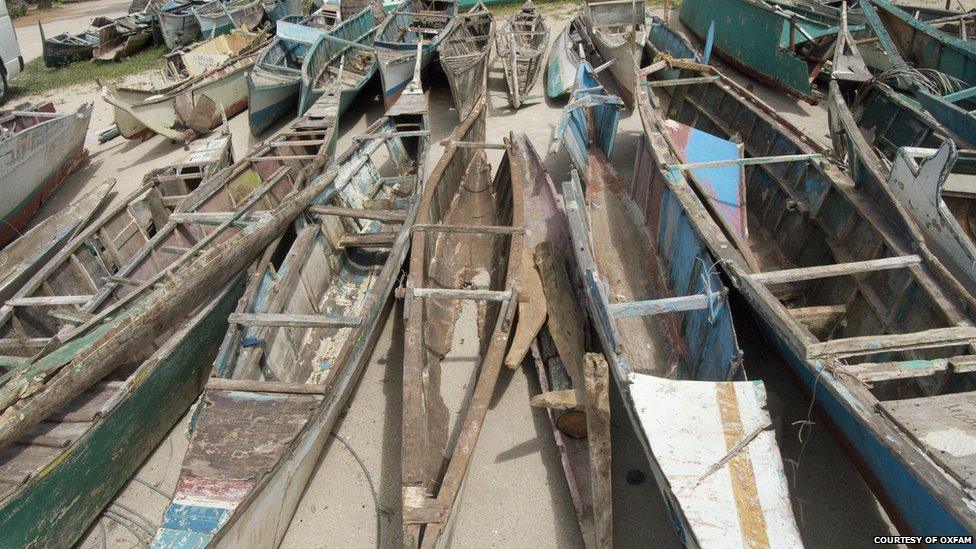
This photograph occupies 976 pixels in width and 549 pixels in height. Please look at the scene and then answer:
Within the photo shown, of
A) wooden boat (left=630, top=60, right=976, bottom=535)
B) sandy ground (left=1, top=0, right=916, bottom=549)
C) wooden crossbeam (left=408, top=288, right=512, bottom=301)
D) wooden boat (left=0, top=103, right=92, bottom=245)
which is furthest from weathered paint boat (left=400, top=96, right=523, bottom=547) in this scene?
wooden boat (left=0, top=103, right=92, bottom=245)

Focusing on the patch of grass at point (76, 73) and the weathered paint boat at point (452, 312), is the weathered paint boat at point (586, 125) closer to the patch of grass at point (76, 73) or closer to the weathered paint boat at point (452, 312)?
the weathered paint boat at point (452, 312)

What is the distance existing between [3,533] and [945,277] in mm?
7042

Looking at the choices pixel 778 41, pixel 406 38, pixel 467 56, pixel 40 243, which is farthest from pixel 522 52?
pixel 40 243

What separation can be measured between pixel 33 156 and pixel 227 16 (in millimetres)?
10851

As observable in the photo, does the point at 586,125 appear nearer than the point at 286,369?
No

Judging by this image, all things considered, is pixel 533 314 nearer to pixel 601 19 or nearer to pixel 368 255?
pixel 368 255

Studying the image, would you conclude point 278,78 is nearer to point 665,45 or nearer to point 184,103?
point 184,103

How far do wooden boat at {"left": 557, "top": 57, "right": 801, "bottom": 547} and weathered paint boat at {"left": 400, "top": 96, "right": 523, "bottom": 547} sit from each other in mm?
955

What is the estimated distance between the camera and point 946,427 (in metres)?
3.13

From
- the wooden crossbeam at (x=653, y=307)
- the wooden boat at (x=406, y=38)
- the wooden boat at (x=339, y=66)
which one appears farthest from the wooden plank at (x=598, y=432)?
the wooden boat at (x=406, y=38)

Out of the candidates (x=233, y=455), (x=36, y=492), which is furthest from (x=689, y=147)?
(x=36, y=492)

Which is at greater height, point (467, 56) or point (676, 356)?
point (467, 56)

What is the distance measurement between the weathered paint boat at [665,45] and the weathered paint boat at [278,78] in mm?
7430

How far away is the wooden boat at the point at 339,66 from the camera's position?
10.8 metres
